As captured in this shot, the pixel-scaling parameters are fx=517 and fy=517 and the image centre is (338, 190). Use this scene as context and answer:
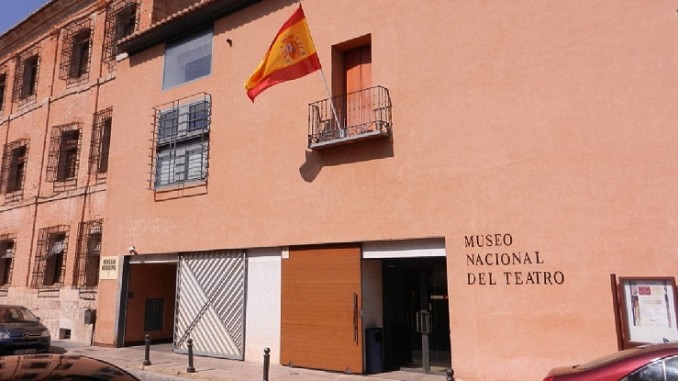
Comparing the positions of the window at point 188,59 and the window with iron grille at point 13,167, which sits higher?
the window at point 188,59

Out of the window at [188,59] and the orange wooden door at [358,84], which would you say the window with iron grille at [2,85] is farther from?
the orange wooden door at [358,84]

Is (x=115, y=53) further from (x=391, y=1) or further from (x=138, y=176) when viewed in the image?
(x=391, y=1)

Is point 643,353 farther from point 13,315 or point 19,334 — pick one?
point 13,315

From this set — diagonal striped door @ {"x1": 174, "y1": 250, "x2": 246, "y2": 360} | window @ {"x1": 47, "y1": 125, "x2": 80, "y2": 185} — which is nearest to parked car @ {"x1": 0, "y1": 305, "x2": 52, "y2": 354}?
diagonal striped door @ {"x1": 174, "y1": 250, "x2": 246, "y2": 360}

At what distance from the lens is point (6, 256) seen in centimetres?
2225

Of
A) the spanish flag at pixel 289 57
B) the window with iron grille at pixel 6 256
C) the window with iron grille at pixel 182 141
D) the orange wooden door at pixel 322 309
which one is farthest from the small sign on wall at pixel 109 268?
the spanish flag at pixel 289 57

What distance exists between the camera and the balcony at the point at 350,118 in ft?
37.9

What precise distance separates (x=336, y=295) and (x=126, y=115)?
1046 centimetres

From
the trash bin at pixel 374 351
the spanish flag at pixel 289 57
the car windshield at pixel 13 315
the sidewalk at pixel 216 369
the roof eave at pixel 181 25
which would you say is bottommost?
the sidewalk at pixel 216 369

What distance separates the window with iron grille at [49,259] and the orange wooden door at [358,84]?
13342mm

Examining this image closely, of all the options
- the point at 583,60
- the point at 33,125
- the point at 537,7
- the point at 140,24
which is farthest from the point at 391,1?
the point at 33,125

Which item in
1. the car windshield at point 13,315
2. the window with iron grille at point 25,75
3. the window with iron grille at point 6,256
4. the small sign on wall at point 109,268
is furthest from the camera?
the window with iron grille at point 25,75

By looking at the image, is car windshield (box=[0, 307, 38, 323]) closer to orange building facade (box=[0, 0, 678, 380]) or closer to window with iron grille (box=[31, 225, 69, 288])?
orange building facade (box=[0, 0, 678, 380])

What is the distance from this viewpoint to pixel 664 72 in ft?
28.5
